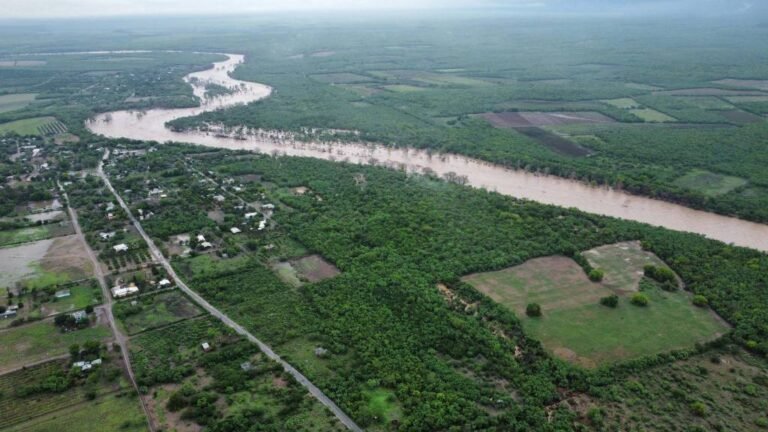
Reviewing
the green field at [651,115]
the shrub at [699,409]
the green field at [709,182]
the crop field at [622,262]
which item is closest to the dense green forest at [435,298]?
the shrub at [699,409]

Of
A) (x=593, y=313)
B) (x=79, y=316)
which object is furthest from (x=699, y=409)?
(x=79, y=316)

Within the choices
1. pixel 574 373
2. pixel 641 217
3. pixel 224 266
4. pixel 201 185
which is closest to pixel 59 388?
pixel 224 266

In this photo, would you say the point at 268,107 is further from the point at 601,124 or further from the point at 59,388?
the point at 59,388

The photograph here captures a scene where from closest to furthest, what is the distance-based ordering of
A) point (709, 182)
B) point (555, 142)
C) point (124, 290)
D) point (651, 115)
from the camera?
1. point (124, 290)
2. point (709, 182)
3. point (555, 142)
4. point (651, 115)

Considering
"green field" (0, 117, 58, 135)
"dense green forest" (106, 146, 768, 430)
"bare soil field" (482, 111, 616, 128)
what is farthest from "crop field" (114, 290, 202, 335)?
"green field" (0, 117, 58, 135)

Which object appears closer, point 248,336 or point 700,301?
point 248,336

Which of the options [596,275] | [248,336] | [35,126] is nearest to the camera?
[248,336]

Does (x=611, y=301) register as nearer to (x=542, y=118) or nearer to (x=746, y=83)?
(x=542, y=118)

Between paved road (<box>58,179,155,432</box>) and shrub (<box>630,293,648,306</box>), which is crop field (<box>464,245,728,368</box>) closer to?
shrub (<box>630,293,648,306</box>)
